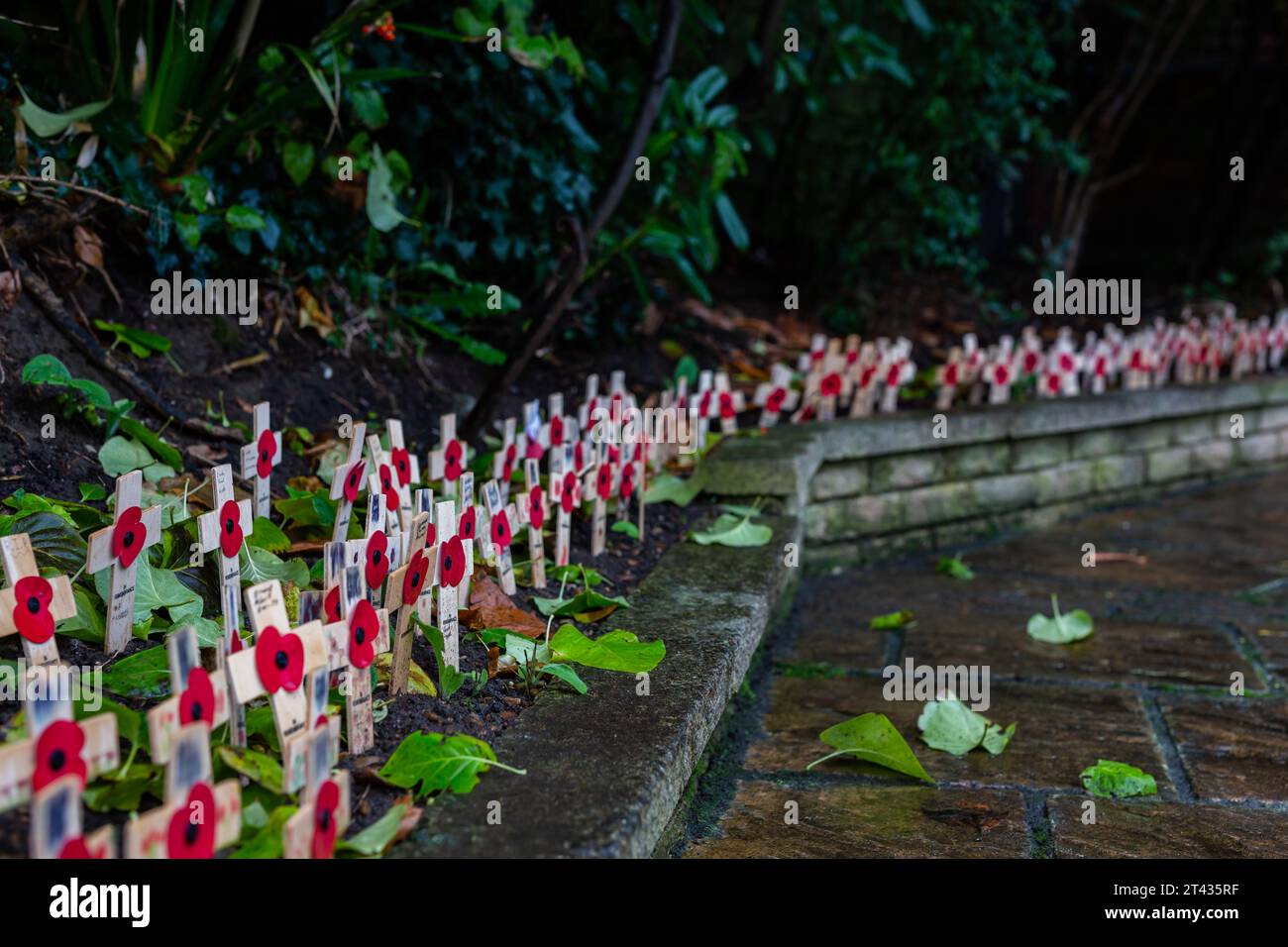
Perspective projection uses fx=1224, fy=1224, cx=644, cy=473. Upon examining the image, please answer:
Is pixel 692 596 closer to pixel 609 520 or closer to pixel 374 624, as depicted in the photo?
pixel 609 520

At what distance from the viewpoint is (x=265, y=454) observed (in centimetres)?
245

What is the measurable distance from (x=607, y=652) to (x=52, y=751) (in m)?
1.00

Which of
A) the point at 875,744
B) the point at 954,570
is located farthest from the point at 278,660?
the point at 954,570

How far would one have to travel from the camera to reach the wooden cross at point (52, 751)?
123cm

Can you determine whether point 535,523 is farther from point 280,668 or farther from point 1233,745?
point 1233,745

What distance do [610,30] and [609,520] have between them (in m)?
2.19

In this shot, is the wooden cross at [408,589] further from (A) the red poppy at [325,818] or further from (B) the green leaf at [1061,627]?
(B) the green leaf at [1061,627]

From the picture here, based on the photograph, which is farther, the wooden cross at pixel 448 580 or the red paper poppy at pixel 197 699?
the wooden cross at pixel 448 580

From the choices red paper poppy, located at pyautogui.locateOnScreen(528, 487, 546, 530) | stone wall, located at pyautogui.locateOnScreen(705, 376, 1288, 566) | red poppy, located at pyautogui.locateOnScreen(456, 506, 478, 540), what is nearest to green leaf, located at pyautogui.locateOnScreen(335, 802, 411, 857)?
red poppy, located at pyautogui.locateOnScreen(456, 506, 478, 540)

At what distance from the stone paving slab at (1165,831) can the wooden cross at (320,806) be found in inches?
46.3

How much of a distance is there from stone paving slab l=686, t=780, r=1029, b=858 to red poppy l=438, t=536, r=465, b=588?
60 centimetres

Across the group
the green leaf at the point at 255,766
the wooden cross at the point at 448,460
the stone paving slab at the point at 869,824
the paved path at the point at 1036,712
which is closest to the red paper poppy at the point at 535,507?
the wooden cross at the point at 448,460

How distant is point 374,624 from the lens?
1757 mm
